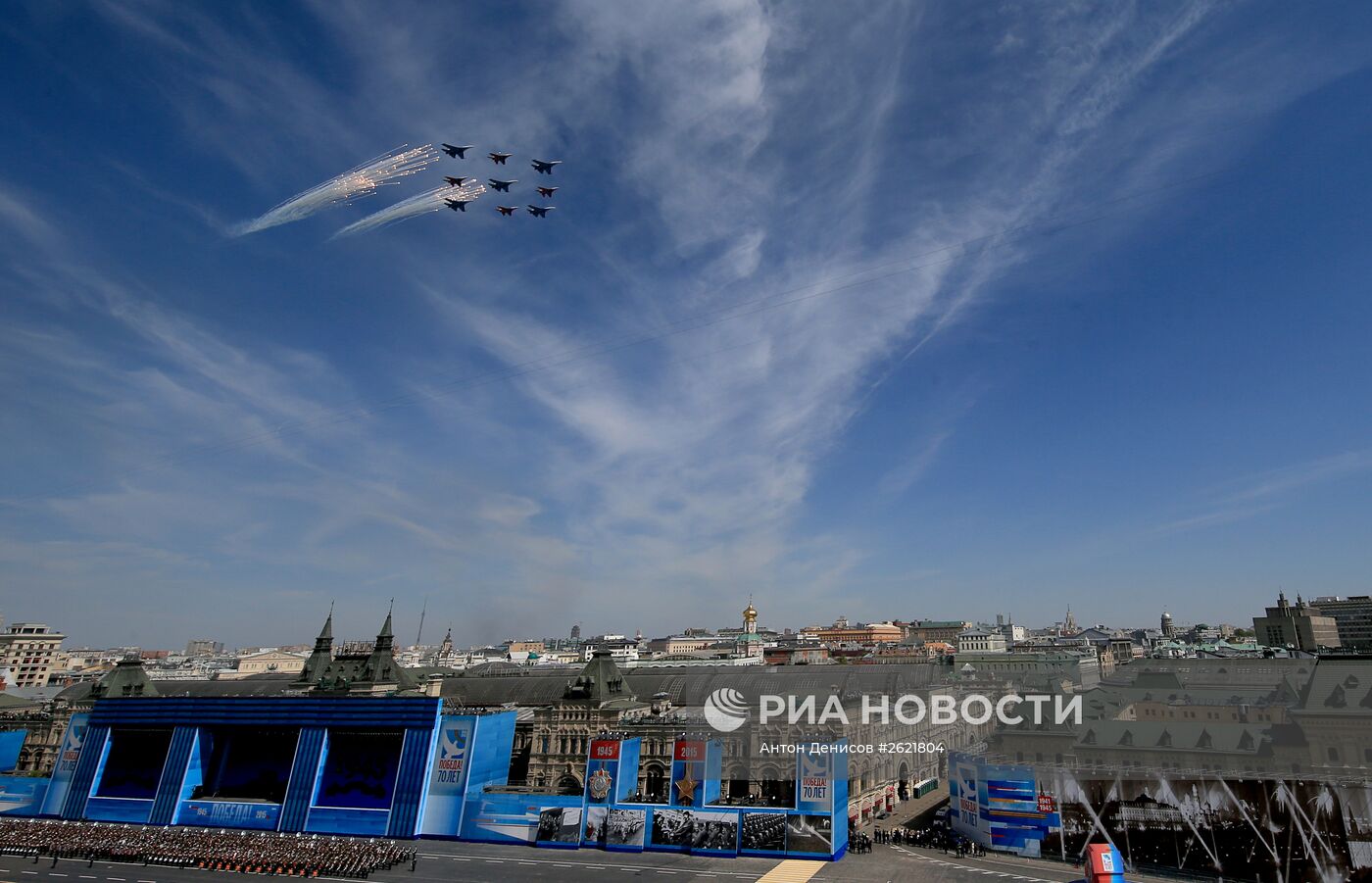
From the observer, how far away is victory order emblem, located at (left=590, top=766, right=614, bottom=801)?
204 ft

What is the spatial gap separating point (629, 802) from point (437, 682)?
56083 millimetres

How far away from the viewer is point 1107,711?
81938 millimetres

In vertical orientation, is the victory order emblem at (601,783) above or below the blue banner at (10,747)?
above

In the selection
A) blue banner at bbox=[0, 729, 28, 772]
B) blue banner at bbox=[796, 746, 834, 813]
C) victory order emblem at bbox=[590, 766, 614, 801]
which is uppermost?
blue banner at bbox=[796, 746, 834, 813]

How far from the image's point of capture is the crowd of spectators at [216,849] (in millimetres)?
53656

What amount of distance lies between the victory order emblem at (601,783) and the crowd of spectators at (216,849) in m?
14.3

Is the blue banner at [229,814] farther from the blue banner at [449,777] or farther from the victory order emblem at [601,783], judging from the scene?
the victory order emblem at [601,783]

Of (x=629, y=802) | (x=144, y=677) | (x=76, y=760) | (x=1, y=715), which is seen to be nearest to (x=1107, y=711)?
(x=629, y=802)

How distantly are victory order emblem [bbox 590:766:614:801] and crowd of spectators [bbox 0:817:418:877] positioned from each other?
1431 cm

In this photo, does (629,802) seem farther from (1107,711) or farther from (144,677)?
(144,677)

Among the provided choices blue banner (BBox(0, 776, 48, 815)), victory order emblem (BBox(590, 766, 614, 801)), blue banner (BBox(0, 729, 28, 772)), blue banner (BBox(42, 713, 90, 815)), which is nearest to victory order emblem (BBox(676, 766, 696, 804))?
victory order emblem (BBox(590, 766, 614, 801))

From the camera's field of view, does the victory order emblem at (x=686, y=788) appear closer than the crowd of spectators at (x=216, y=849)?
No

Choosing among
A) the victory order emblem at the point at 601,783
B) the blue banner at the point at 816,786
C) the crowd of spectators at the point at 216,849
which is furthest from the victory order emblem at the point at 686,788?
the crowd of spectators at the point at 216,849

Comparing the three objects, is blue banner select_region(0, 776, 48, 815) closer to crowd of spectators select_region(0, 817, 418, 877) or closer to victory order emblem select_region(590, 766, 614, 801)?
crowd of spectators select_region(0, 817, 418, 877)
